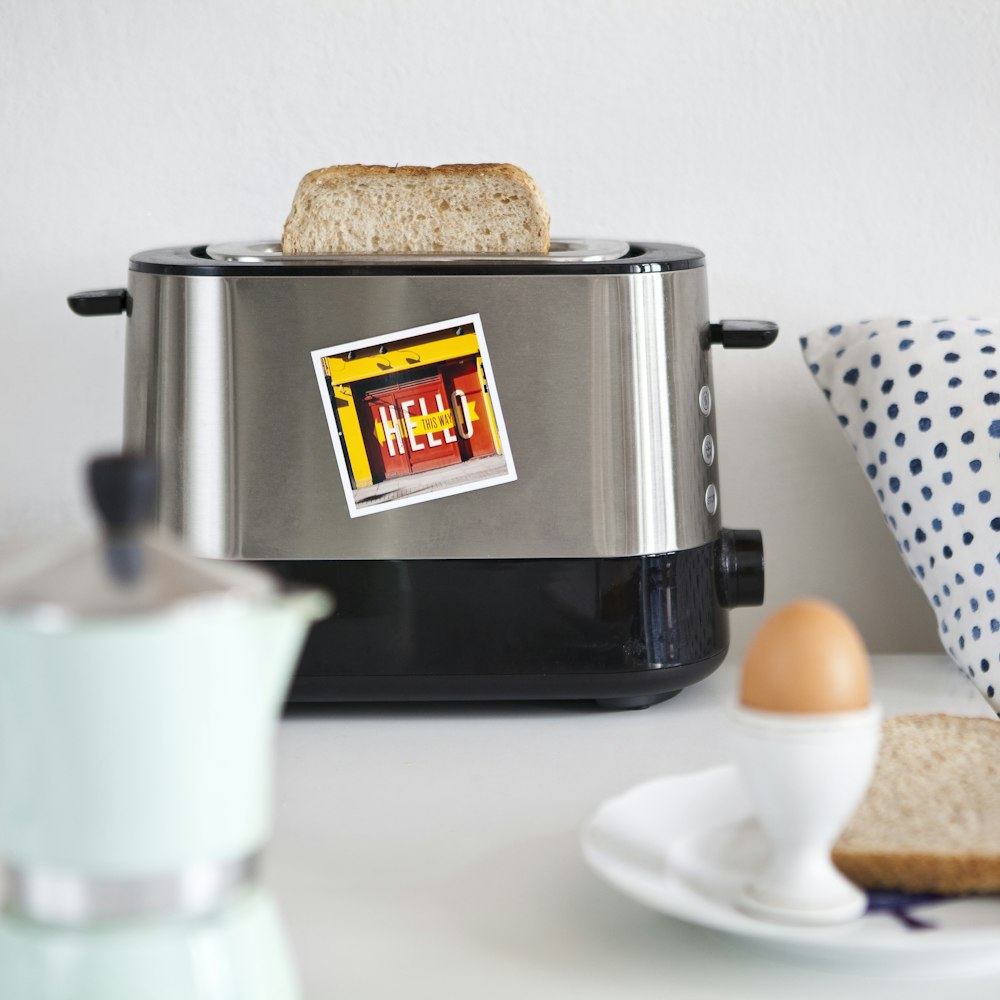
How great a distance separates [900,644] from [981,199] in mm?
372

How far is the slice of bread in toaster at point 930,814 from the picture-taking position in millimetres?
533

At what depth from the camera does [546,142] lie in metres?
1.06

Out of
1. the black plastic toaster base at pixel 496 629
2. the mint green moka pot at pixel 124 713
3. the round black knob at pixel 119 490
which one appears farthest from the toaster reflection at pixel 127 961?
the black plastic toaster base at pixel 496 629

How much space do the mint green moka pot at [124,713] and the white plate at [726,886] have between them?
0.20 metres

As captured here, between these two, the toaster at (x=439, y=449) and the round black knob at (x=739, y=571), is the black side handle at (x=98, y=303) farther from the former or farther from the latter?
the round black knob at (x=739, y=571)

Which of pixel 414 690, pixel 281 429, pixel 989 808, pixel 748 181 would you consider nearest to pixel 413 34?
pixel 748 181

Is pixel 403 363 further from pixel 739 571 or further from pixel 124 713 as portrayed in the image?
pixel 124 713

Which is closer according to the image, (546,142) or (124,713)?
(124,713)

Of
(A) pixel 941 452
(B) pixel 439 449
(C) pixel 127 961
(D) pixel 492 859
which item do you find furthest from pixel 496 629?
(C) pixel 127 961

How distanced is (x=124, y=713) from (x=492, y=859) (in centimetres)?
31

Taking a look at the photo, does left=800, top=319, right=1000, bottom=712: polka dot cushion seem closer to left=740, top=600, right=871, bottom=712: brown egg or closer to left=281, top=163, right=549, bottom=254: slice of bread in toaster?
left=281, top=163, right=549, bottom=254: slice of bread in toaster

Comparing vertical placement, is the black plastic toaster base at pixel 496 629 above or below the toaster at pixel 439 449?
below

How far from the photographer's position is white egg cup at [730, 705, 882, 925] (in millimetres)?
467

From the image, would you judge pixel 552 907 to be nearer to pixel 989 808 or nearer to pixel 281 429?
pixel 989 808
